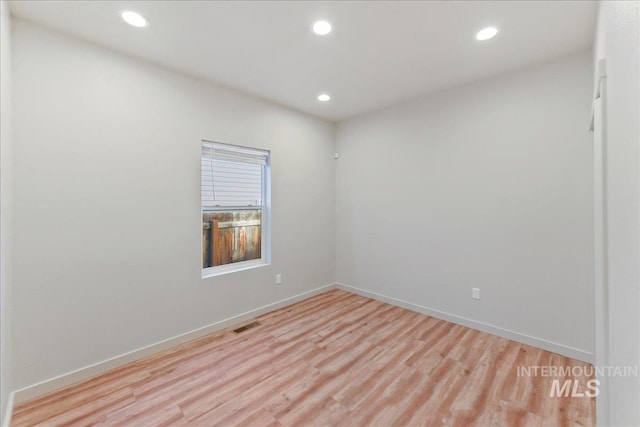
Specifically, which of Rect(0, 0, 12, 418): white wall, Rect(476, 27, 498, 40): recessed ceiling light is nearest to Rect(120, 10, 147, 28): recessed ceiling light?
Rect(0, 0, 12, 418): white wall

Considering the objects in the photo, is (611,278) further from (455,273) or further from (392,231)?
(392,231)

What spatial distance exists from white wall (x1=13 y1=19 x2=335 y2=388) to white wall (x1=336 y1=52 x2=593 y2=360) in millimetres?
1941

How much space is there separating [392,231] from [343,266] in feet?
3.54

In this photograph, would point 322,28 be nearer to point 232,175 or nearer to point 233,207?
point 232,175

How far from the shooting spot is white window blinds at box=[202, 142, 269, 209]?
298cm

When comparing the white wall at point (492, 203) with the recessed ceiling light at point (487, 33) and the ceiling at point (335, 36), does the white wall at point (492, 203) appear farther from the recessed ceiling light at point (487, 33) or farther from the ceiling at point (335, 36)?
the recessed ceiling light at point (487, 33)

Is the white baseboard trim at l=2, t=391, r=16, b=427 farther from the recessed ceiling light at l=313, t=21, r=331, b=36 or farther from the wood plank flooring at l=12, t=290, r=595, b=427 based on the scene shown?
the recessed ceiling light at l=313, t=21, r=331, b=36

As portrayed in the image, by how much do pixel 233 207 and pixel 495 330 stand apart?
10.7 feet

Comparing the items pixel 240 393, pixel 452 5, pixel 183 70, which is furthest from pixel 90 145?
pixel 452 5

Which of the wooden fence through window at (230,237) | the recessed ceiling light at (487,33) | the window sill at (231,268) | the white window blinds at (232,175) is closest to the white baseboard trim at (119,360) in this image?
the window sill at (231,268)

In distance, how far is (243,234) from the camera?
3.39 metres

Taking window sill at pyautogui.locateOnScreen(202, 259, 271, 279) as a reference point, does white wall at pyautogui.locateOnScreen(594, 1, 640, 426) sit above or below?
above

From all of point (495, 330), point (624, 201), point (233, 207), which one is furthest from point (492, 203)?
point (233, 207)

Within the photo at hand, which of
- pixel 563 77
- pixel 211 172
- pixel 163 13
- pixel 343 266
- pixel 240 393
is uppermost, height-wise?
pixel 163 13
